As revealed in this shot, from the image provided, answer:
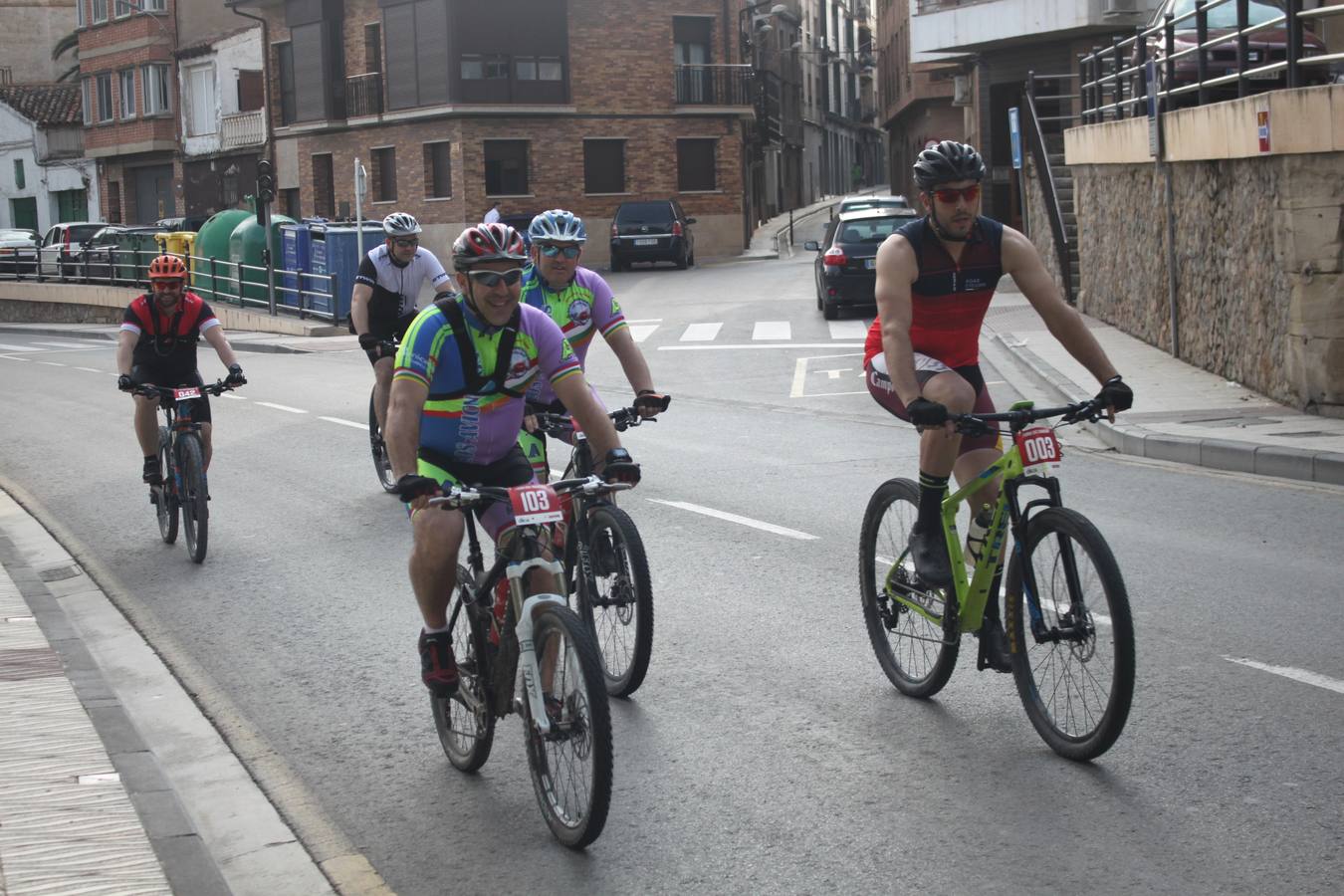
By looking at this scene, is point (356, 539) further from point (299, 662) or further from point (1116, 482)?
point (1116, 482)

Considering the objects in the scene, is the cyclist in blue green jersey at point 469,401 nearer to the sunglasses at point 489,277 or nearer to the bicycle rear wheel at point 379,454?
the sunglasses at point 489,277

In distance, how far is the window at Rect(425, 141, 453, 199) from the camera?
4884 cm

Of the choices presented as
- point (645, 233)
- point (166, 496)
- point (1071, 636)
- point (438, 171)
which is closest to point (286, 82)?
point (438, 171)

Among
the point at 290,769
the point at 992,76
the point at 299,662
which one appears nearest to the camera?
the point at 290,769

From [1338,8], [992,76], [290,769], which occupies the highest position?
[992,76]

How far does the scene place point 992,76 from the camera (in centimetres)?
4131

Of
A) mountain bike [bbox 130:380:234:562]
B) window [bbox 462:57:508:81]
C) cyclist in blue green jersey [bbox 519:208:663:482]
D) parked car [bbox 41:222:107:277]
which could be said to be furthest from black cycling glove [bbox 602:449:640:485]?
window [bbox 462:57:508:81]

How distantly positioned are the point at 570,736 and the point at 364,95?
161 feet

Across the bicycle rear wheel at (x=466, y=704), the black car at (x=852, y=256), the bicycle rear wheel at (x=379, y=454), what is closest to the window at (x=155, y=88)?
the black car at (x=852, y=256)

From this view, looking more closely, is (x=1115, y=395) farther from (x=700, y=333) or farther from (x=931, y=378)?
(x=700, y=333)

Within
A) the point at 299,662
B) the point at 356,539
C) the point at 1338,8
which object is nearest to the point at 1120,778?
the point at 299,662

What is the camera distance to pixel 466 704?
5352 millimetres

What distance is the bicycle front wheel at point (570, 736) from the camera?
4438mm

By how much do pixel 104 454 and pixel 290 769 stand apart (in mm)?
9957
